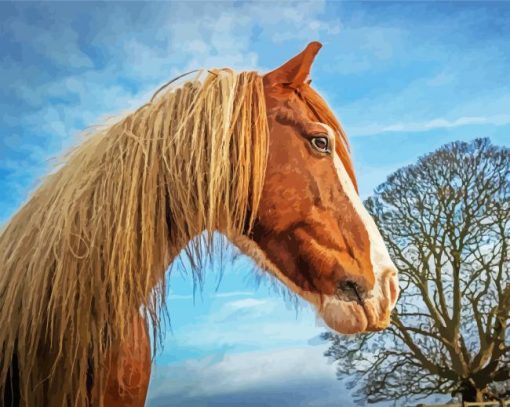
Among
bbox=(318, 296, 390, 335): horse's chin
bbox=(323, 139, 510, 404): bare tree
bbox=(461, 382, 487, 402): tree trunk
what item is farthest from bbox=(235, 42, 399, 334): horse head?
bbox=(461, 382, 487, 402): tree trunk

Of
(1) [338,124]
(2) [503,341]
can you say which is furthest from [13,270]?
(2) [503,341]

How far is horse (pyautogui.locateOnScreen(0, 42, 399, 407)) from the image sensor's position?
0.52 m

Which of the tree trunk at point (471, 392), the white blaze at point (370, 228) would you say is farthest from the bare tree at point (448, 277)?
the white blaze at point (370, 228)

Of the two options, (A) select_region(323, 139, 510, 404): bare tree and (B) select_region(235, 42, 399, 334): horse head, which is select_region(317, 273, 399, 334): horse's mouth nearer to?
(B) select_region(235, 42, 399, 334): horse head

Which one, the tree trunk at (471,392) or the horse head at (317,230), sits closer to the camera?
the horse head at (317,230)

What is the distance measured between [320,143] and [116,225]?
0.74 ft

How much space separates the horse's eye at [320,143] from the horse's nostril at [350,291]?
14cm

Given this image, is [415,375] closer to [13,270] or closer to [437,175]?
[437,175]

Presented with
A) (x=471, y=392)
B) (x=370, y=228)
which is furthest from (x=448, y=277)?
(x=370, y=228)

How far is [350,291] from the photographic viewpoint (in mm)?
557

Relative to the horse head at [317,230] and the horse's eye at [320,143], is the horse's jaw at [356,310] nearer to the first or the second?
the horse head at [317,230]

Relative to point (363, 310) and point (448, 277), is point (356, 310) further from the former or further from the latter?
point (448, 277)

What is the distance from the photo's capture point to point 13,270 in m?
0.56

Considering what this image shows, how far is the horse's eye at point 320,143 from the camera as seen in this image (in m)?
0.60
